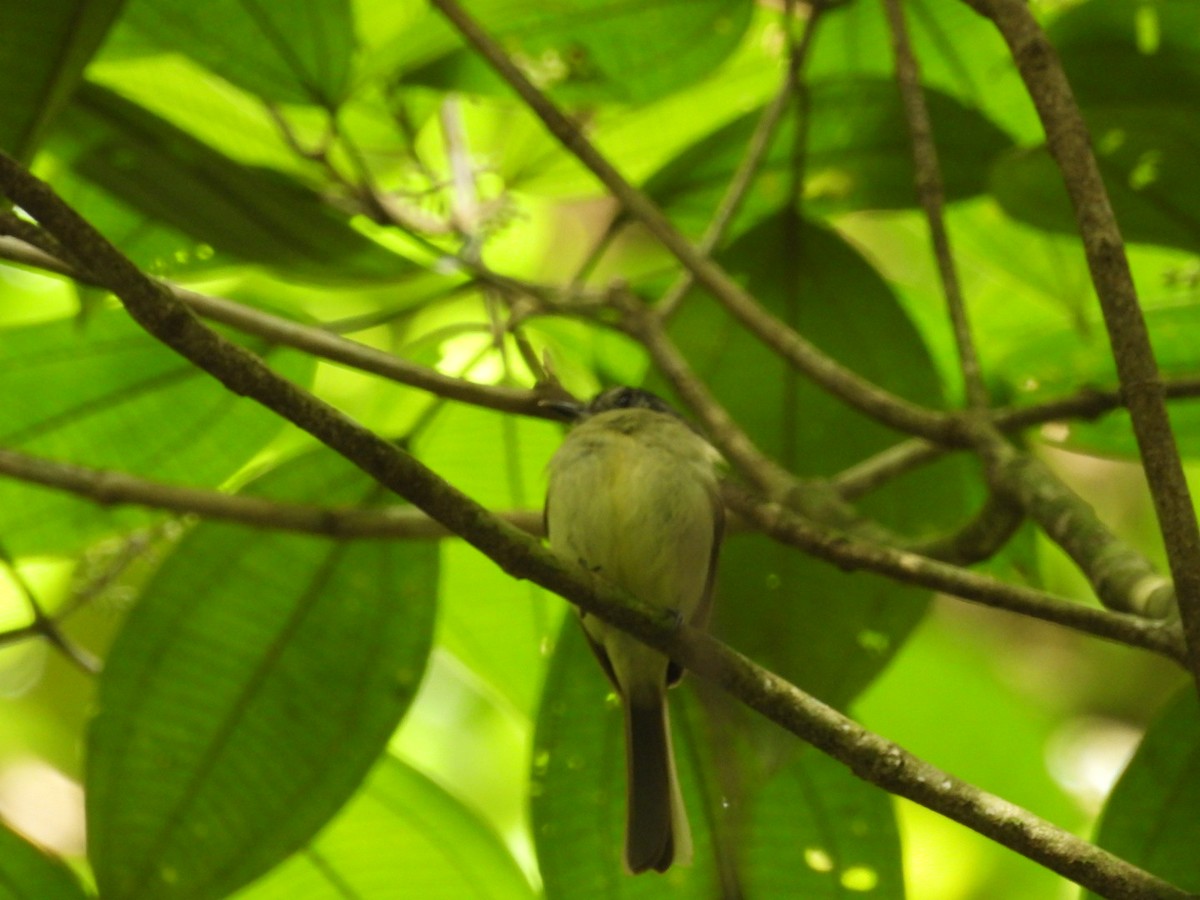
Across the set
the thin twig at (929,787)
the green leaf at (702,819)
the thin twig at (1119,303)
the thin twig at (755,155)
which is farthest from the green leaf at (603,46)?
the thin twig at (929,787)

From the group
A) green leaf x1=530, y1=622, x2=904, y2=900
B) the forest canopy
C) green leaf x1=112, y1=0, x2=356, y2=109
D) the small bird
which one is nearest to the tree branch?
the forest canopy

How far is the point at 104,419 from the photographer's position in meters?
2.23

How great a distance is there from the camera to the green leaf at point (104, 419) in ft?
7.12

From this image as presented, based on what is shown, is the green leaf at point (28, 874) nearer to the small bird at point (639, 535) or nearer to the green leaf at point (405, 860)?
the green leaf at point (405, 860)

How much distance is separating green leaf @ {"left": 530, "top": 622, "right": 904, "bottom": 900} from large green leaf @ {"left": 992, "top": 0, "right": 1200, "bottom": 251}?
2.94 feet

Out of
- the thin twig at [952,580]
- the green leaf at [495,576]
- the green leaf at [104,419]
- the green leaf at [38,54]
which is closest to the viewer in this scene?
the thin twig at [952,580]

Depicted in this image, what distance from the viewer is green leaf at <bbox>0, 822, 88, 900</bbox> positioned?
1.88 m

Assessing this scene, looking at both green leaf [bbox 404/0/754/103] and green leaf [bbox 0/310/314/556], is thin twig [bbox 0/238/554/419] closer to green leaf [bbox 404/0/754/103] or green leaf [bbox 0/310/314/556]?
green leaf [bbox 0/310/314/556]

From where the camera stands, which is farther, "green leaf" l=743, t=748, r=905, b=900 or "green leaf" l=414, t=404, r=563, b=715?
"green leaf" l=414, t=404, r=563, b=715

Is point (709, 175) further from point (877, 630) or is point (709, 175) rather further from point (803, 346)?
point (877, 630)

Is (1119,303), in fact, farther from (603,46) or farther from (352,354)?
(603,46)

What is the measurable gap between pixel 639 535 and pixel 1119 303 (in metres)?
0.82

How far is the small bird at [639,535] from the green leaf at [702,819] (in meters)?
0.06

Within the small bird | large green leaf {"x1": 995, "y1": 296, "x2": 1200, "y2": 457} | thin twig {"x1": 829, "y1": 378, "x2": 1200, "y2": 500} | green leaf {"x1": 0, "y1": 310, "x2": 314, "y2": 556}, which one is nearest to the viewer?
thin twig {"x1": 829, "y1": 378, "x2": 1200, "y2": 500}
